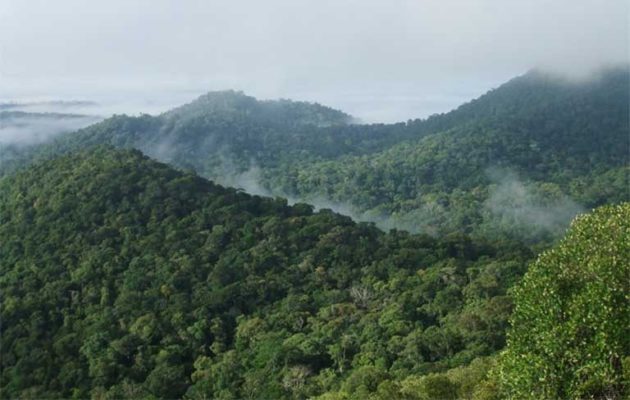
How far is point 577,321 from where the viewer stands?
34.1 ft

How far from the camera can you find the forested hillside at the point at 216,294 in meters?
28.8

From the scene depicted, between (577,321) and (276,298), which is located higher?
(577,321)

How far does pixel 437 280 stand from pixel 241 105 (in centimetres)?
11496

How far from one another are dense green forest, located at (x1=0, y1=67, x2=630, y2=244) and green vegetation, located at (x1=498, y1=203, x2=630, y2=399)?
53.5 m

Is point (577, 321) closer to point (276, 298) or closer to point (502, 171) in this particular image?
point (276, 298)

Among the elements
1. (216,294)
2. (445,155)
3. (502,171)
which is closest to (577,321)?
(216,294)

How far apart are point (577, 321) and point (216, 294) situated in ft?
84.7

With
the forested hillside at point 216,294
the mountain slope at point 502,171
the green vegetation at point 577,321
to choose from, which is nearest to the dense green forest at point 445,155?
the mountain slope at point 502,171

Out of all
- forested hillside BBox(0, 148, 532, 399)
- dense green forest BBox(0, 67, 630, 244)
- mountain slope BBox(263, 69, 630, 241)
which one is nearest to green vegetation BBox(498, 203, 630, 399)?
forested hillside BBox(0, 148, 532, 399)

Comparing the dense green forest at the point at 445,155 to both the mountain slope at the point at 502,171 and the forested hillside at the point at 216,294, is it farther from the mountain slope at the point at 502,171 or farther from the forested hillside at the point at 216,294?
the forested hillside at the point at 216,294

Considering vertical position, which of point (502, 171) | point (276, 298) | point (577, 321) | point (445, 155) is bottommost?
point (276, 298)

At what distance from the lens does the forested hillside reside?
28766 millimetres

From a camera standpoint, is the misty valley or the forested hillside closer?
the misty valley

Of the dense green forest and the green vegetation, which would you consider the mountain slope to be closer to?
the dense green forest
